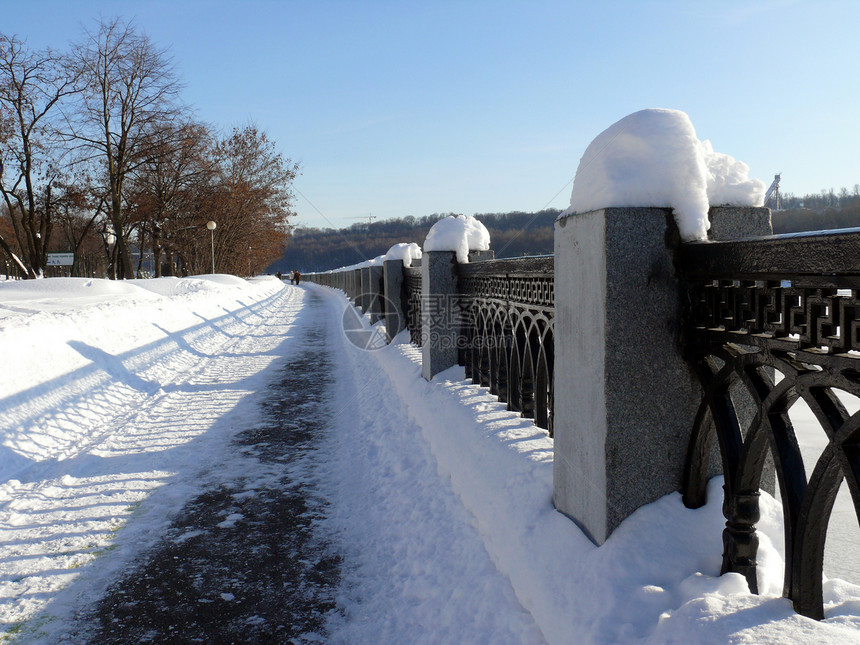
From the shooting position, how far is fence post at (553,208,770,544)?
2635 millimetres

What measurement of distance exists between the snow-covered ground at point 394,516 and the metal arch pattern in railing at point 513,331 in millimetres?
214

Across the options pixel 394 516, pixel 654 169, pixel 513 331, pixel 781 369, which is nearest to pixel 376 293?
pixel 513 331

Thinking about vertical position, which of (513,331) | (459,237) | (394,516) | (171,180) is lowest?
(394,516)

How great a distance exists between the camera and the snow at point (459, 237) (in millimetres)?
6988

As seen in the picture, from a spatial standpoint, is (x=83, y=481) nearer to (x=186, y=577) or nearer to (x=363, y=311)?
(x=186, y=577)

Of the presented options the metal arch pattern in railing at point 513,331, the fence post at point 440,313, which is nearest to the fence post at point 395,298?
the fence post at point 440,313

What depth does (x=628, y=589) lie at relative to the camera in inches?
93.1

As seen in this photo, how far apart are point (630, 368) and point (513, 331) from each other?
2218 mm

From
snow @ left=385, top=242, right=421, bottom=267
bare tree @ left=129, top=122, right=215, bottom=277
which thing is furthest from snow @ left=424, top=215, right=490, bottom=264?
bare tree @ left=129, top=122, right=215, bottom=277

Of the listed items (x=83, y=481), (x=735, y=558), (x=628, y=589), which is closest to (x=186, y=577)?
(x=83, y=481)

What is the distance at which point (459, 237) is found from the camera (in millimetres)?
6973

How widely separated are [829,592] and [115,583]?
336 cm

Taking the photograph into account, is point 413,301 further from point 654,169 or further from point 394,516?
point 654,169

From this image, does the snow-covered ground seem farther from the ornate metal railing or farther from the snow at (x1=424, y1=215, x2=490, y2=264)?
the snow at (x1=424, y1=215, x2=490, y2=264)
